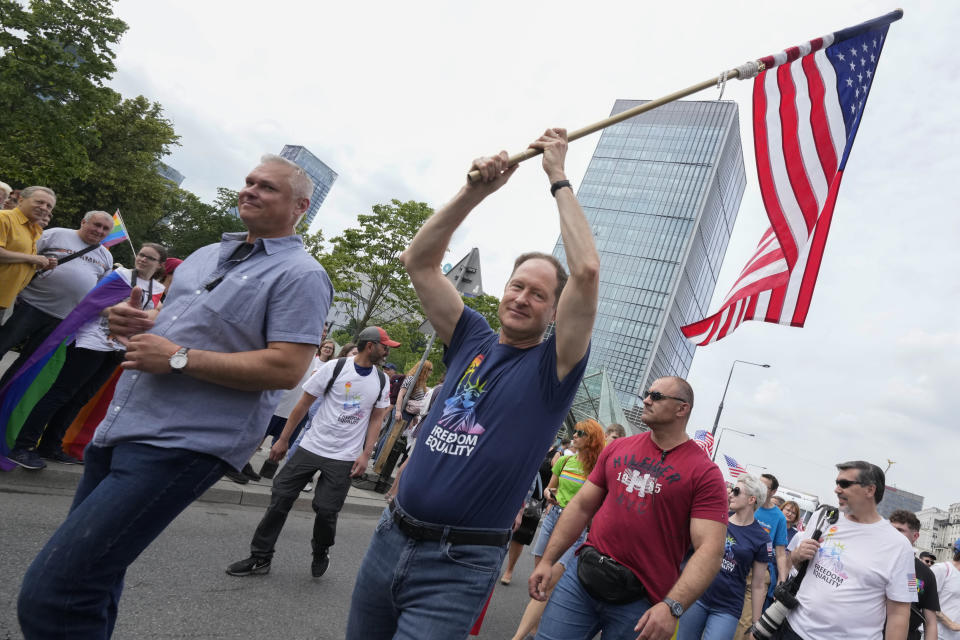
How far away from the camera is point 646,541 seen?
2805mm

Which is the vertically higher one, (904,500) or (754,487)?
(904,500)

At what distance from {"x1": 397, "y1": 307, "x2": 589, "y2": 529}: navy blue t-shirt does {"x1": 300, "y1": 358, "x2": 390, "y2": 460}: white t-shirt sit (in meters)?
2.99

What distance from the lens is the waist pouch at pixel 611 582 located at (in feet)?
8.86

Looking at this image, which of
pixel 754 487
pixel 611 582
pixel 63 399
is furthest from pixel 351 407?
pixel 754 487

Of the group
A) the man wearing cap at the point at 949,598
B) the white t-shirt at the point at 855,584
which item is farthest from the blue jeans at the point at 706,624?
the man wearing cap at the point at 949,598

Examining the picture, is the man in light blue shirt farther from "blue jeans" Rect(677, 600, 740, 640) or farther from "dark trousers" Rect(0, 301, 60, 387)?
"dark trousers" Rect(0, 301, 60, 387)

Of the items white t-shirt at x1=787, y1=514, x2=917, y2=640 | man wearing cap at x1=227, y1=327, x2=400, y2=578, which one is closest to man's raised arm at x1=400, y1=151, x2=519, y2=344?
man wearing cap at x1=227, y1=327, x2=400, y2=578

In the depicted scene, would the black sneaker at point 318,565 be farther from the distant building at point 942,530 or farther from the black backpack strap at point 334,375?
the distant building at point 942,530

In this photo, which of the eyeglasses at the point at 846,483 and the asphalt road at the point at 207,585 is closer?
the asphalt road at the point at 207,585

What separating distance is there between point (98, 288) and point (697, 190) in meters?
110

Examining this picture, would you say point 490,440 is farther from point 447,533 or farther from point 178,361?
point 178,361

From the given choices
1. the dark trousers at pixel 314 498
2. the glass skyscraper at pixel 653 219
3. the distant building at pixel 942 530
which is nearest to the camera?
the dark trousers at pixel 314 498

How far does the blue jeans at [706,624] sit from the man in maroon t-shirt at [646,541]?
1.96m

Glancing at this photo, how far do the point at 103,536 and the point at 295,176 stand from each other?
143cm
